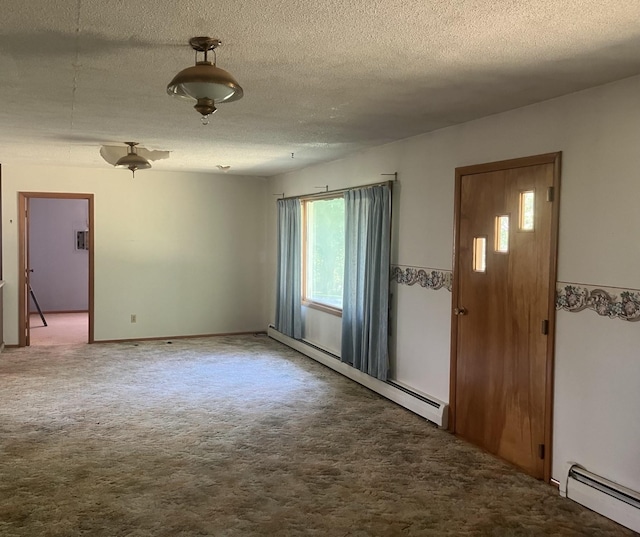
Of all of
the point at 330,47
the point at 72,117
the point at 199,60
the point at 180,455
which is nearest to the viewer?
the point at 330,47

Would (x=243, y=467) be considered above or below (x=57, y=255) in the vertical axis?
below

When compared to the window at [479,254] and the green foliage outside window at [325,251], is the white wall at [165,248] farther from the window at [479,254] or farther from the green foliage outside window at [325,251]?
the window at [479,254]

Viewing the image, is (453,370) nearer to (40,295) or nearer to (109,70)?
(109,70)

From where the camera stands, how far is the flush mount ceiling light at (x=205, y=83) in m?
2.33

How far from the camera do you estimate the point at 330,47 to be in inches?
98.7

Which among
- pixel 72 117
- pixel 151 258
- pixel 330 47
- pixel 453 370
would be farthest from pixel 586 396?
pixel 151 258

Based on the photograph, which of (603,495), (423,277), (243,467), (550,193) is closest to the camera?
(603,495)

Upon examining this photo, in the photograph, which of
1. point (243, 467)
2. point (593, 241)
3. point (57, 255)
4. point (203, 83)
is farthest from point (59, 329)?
point (593, 241)

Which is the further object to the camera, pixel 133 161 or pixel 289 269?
pixel 289 269

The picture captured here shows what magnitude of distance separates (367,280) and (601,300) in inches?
97.9

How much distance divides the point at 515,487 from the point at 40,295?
9223mm

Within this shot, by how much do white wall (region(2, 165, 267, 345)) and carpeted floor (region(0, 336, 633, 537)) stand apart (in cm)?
200

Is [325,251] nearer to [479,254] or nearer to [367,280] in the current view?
[367,280]

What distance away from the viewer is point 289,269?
282 inches
